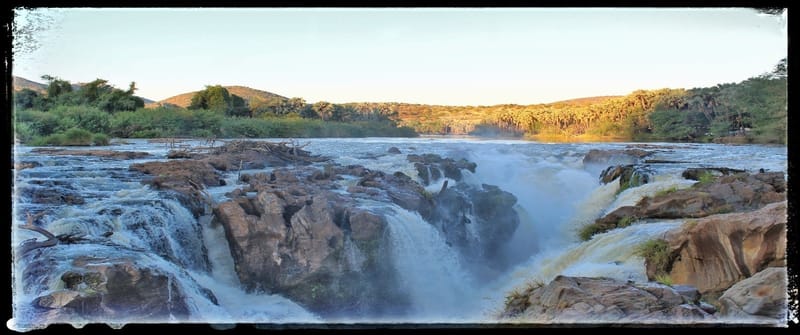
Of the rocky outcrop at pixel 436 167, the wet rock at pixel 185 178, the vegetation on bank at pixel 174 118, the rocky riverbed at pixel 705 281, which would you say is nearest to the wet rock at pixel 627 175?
the rocky riverbed at pixel 705 281

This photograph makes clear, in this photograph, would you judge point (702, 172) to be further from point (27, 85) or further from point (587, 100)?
point (27, 85)

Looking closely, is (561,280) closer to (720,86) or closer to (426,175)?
(426,175)

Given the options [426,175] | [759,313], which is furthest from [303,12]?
[759,313]

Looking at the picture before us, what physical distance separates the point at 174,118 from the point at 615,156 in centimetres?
461

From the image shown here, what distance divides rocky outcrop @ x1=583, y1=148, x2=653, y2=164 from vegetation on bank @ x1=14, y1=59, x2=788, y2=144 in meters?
0.14

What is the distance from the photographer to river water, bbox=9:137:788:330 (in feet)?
18.5

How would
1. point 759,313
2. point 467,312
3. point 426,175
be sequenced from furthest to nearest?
point 426,175 < point 467,312 < point 759,313

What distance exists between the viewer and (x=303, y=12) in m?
6.28

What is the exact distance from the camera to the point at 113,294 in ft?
17.6

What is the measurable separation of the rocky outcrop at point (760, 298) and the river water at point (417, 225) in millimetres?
789

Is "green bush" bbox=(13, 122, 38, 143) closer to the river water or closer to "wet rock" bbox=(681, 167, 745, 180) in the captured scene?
the river water

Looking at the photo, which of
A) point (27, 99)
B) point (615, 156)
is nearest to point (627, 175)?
point (615, 156)
